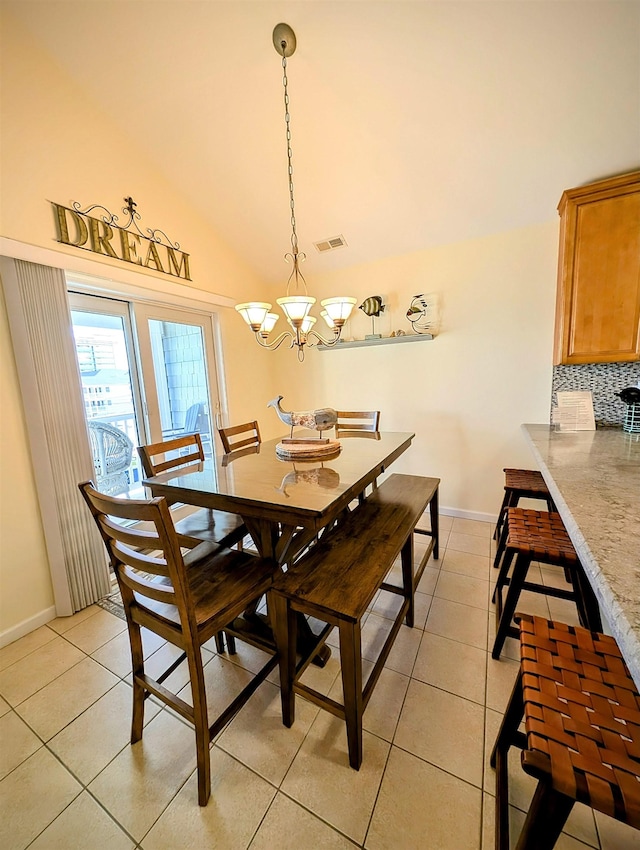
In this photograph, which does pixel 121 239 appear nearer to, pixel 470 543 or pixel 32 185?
pixel 32 185

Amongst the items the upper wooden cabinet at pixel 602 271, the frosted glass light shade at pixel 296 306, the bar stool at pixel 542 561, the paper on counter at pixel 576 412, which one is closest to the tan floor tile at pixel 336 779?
the bar stool at pixel 542 561

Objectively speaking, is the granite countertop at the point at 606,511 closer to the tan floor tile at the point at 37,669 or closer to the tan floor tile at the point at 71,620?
the tan floor tile at the point at 37,669

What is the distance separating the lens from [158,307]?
279 cm

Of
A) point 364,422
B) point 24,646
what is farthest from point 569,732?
point 24,646

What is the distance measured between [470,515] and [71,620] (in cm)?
318

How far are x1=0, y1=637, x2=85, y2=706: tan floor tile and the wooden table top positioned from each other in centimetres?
105

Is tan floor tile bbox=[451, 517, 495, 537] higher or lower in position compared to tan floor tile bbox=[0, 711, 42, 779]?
higher

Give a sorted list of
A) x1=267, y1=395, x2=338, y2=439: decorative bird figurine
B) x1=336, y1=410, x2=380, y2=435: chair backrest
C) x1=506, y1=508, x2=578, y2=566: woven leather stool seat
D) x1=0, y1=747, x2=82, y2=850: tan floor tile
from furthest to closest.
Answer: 1. x1=336, y1=410, x2=380, y2=435: chair backrest
2. x1=267, y1=395, x2=338, y2=439: decorative bird figurine
3. x1=506, y1=508, x2=578, y2=566: woven leather stool seat
4. x1=0, y1=747, x2=82, y2=850: tan floor tile

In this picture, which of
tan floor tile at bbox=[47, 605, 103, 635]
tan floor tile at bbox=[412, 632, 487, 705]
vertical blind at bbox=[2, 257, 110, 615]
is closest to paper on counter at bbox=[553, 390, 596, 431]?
tan floor tile at bbox=[412, 632, 487, 705]

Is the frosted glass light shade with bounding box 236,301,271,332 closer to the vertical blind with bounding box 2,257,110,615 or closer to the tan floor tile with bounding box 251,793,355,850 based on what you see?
the vertical blind with bounding box 2,257,110,615

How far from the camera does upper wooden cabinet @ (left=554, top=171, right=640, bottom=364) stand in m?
1.97

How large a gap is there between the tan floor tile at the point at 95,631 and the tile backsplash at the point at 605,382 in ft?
11.5

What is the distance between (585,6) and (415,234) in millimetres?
1437

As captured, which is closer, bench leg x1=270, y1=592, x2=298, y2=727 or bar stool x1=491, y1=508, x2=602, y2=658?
bench leg x1=270, y1=592, x2=298, y2=727
